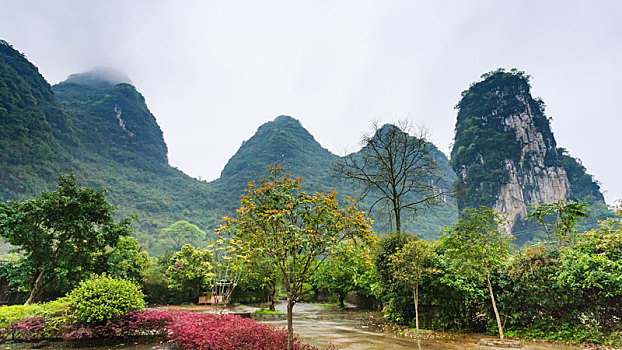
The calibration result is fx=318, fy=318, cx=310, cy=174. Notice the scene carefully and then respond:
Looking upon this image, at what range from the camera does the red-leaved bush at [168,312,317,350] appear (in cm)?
603

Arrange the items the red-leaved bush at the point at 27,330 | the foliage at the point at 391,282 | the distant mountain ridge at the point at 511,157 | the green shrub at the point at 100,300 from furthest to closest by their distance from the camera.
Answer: the distant mountain ridge at the point at 511,157, the foliage at the point at 391,282, the red-leaved bush at the point at 27,330, the green shrub at the point at 100,300

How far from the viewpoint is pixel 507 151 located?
66.8m

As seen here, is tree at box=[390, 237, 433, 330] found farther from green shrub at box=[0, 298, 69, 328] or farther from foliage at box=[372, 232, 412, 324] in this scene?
green shrub at box=[0, 298, 69, 328]

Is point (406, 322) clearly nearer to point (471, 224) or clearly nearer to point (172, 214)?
point (471, 224)

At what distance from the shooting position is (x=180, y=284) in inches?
991

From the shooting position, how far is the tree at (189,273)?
25.2 metres

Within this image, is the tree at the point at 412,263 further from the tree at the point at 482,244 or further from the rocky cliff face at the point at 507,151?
the rocky cliff face at the point at 507,151

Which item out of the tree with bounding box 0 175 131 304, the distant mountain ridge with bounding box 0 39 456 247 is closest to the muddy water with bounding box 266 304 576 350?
the tree with bounding box 0 175 131 304

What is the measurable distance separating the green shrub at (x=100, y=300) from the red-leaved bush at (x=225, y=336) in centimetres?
151

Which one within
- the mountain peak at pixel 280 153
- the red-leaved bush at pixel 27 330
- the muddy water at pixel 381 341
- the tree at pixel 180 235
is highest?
the mountain peak at pixel 280 153

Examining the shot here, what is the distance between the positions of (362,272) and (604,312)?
47.5ft

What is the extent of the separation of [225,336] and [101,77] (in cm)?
16423

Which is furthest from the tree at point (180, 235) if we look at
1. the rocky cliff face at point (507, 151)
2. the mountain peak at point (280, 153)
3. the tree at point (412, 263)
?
the tree at point (412, 263)

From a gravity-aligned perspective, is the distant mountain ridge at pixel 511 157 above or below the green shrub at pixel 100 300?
above
